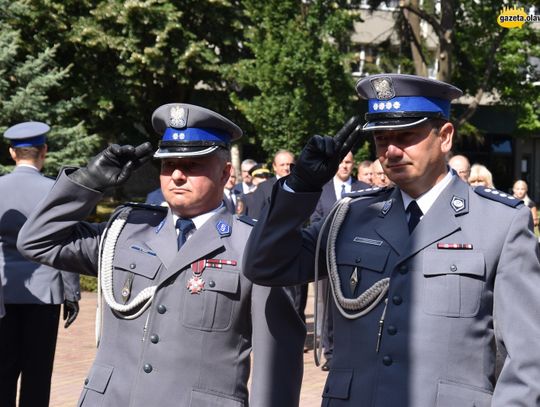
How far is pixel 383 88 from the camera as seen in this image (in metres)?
3.58

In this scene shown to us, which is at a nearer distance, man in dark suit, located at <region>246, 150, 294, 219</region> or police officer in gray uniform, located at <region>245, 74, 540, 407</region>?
police officer in gray uniform, located at <region>245, 74, 540, 407</region>

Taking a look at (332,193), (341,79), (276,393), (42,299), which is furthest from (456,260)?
(341,79)

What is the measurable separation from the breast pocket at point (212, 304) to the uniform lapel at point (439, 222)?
2.63 ft

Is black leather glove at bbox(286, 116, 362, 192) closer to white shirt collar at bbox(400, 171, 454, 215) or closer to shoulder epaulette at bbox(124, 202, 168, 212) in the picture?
white shirt collar at bbox(400, 171, 454, 215)

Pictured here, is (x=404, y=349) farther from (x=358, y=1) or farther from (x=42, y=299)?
(x=358, y=1)

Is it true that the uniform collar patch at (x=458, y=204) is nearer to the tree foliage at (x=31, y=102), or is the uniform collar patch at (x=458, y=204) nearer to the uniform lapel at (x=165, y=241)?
the uniform lapel at (x=165, y=241)

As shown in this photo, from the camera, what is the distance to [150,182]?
40.3 meters

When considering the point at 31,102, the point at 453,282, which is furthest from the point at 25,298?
the point at 31,102

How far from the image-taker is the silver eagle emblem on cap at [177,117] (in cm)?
414

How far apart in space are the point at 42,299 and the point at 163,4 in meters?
19.7

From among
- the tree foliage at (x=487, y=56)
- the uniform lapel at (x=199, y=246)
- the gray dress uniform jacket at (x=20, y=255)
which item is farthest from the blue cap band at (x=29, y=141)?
the tree foliage at (x=487, y=56)

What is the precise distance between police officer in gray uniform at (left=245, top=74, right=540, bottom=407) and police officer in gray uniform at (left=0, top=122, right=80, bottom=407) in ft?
10.8

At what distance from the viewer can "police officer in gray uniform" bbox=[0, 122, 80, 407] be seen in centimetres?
646

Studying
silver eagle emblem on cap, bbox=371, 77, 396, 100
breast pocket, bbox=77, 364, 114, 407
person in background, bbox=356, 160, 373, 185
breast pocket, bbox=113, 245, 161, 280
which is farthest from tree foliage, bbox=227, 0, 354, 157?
silver eagle emblem on cap, bbox=371, 77, 396, 100
